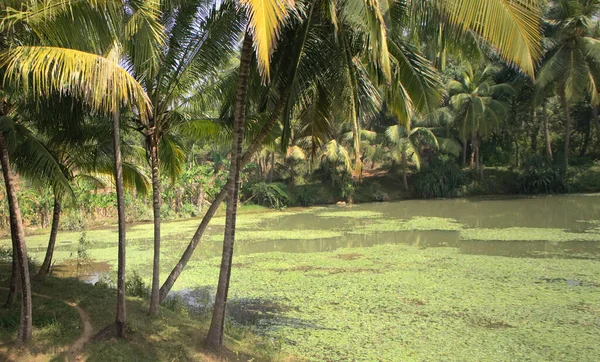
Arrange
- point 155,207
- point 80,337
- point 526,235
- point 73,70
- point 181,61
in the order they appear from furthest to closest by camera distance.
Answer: point 526,235, point 155,207, point 181,61, point 80,337, point 73,70

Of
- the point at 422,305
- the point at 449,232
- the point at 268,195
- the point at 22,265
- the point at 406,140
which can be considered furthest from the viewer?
the point at 406,140

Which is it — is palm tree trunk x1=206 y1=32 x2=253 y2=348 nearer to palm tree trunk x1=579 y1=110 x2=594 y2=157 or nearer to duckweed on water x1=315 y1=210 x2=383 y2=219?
duckweed on water x1=315 y1=210 x2=383 y2=219

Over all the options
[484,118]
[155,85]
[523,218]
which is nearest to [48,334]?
[155,85]

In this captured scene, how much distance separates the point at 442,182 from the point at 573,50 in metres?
9.57

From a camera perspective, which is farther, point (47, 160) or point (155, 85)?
point (155, 85)

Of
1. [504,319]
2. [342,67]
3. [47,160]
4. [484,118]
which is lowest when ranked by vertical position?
[504,319]

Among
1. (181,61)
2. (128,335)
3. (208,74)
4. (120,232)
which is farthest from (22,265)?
(208,74)

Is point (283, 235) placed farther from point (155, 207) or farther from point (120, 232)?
point (120, 232)

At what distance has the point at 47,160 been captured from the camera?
566 centimetres

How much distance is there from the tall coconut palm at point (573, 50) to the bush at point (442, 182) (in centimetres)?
694

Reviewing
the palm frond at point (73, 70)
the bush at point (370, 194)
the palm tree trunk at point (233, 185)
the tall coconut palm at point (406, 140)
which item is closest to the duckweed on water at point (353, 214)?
the bush at point (370, 194)

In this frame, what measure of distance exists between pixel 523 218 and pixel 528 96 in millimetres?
13150

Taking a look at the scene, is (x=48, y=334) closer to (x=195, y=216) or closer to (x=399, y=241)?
(x=399, y=241)

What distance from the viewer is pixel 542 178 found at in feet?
84.8
